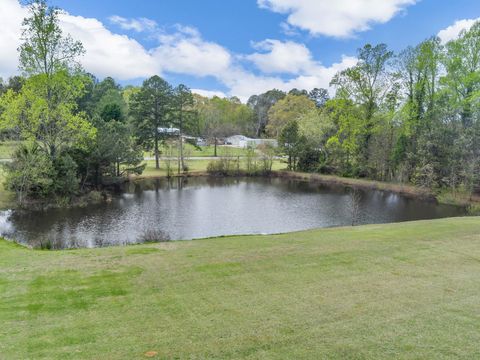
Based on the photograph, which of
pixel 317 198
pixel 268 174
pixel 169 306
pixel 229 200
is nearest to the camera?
pixel 169 306

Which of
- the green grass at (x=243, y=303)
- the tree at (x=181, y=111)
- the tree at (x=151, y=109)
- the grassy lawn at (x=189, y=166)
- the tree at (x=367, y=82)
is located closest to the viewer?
the green grass at (x=243, y=303)

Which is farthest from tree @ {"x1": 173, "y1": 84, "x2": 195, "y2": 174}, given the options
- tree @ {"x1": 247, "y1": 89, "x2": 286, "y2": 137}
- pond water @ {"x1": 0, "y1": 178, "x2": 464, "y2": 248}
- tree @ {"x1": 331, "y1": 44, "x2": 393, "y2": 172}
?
tree @ {"x1": 247, "y1": 89, "x2": 286, "y2": 137}

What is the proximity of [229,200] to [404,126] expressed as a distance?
21.5 meters

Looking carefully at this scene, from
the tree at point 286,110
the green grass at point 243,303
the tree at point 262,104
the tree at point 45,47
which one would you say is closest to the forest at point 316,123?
the tree at point 45,47

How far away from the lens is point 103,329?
18.7 feet

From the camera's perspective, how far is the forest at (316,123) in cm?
2397

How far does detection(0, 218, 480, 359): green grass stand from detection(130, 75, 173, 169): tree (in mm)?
35423

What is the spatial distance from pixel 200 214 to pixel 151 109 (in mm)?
24963

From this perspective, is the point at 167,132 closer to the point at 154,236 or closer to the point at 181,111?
the point at 181,111

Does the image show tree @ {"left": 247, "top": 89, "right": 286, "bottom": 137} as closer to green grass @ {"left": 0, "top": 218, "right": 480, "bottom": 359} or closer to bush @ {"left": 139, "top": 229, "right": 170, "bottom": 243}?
bush @ {"left": 139, "top": 229, "right": 170, "bottom": 243}

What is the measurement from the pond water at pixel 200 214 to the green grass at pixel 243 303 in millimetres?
8076

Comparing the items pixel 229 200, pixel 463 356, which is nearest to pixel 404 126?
pixel 229 200

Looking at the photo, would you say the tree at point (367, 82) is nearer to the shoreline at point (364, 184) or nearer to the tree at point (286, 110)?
the shoreline at point (364, 184)

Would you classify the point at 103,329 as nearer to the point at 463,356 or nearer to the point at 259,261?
the point at 259,261
